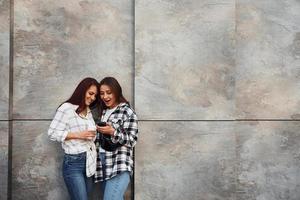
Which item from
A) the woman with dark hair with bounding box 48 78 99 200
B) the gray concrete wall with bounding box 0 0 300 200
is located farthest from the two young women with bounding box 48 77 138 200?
the gray concrete wall with bounding box 0 0 300 200

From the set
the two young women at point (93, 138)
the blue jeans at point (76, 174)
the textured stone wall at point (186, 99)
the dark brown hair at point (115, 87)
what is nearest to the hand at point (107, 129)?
the two young women at point (93, 138)

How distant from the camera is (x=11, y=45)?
18.6ft

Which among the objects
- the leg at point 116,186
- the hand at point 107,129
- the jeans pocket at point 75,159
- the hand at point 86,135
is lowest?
the leg at point 116,186

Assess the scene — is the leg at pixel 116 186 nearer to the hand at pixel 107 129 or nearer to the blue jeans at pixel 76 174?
the blue jeans at pixel 76 174

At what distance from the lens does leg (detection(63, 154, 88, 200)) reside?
4867mm

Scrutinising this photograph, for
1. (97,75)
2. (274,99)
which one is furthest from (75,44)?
(274,99)

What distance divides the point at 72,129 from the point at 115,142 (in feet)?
1.67

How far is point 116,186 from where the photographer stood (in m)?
4.94

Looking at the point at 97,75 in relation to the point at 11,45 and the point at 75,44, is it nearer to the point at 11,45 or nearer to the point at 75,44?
the point at 75,44

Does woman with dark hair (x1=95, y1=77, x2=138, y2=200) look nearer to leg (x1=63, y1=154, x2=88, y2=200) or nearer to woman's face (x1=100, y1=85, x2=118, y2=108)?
woman's face (x1=100, y1=85, x2=118, y2=108)

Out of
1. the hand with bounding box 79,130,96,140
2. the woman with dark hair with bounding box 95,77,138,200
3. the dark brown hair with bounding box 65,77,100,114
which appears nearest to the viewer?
the hand with bounding box 79,130,96,140

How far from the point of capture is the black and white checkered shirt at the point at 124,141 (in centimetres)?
494

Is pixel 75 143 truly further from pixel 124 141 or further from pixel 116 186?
pixel 116 186

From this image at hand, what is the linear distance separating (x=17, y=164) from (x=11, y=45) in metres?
1.57
